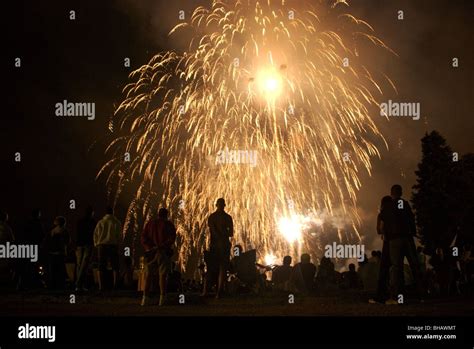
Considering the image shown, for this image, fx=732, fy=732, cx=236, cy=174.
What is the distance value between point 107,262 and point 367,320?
325 inches

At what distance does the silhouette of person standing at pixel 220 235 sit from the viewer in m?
17.9

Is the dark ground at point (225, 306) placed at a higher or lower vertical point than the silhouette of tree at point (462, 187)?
lower

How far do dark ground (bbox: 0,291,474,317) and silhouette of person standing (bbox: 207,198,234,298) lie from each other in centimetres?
96

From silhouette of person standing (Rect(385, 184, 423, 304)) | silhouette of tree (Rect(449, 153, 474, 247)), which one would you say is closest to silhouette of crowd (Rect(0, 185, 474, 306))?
silhouette of person standing (Rect(385, 184, 423, 304))

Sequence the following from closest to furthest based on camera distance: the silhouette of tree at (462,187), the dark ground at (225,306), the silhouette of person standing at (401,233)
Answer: the dark ground at (225,306) → the silhouette of person standing at (401,233) → the silhouette of tree at (462,187)

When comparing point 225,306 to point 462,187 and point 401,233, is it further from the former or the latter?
point 462,187

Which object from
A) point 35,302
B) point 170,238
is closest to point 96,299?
point 35,302

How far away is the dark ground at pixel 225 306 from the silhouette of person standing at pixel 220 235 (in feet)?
3.15

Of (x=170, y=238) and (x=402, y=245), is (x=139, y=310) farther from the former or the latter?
(x=402, y=245)

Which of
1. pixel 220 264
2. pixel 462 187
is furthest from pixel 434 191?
pixel 220 264

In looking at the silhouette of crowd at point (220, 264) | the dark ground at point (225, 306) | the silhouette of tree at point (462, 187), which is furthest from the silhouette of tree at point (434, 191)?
the dark ground at point (225, 306)

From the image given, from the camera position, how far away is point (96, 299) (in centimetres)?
1759

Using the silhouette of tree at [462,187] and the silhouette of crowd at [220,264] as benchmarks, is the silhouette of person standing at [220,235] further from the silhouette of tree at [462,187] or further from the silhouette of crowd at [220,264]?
the silhouette of tree at [462,187]

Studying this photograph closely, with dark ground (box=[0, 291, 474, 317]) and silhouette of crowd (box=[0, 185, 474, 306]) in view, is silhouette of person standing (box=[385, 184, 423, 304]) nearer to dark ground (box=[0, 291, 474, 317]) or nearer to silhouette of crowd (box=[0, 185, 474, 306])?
silhouette of crowd (box=[0, 185, 474, 306])
